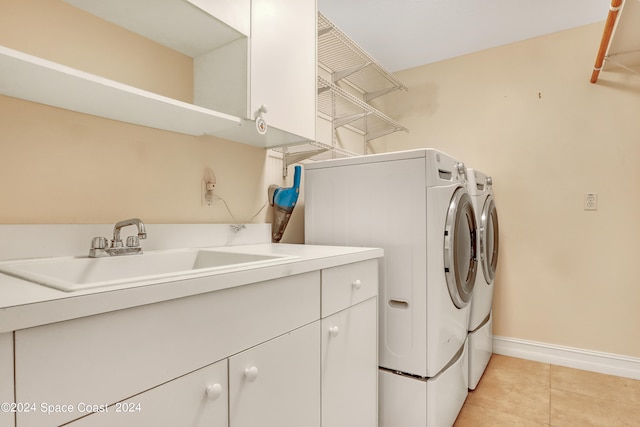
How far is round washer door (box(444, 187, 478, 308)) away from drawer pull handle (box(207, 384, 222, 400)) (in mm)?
1104

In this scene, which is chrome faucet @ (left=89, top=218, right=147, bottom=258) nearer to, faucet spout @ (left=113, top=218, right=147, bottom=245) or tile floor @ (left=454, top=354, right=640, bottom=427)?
faucet spout @ (left=113, top=218, right=147, bottom=245)

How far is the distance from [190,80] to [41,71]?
697mm

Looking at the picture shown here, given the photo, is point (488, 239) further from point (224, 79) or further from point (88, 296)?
point (88, 296)

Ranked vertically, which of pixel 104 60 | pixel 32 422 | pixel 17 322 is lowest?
pixel 32 422

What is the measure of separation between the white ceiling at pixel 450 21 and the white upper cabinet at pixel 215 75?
83cm

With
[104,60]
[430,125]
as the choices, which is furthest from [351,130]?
[104,60]

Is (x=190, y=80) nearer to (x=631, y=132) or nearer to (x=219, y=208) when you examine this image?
(x=219, y=208)

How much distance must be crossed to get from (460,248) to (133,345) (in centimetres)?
152

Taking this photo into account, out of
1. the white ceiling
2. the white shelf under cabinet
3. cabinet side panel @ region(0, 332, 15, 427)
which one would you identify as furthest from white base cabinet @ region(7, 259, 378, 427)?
the white ceiling

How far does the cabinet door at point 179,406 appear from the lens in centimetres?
60

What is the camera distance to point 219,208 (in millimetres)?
1600

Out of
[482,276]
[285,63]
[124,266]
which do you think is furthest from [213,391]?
[482,276]

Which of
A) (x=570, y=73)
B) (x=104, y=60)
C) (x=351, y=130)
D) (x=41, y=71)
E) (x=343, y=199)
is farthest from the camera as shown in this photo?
(x=351, y=130)

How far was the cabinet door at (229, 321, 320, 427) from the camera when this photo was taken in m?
0.83
